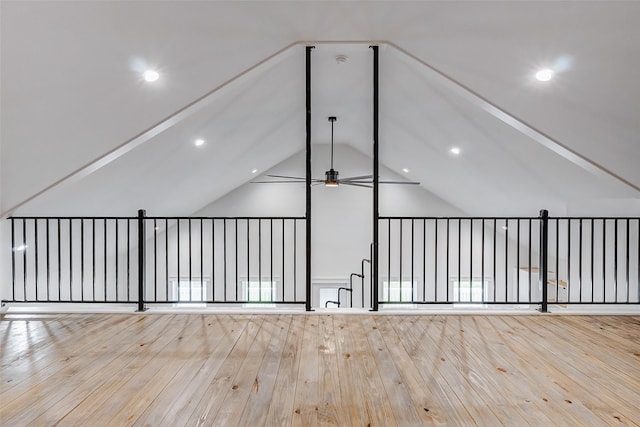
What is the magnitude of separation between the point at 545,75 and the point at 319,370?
2910 mm

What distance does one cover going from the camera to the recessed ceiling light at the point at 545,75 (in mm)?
3074

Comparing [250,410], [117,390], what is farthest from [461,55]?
[117,390]

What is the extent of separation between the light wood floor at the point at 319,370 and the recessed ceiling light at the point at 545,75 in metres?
2.07

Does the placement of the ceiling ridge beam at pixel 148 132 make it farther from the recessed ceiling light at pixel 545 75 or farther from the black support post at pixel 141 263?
the recessed ceiling light at pixel 545 75

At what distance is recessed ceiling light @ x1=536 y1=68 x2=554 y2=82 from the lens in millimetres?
3074

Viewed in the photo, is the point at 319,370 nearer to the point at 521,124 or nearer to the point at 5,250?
the point at 521,124

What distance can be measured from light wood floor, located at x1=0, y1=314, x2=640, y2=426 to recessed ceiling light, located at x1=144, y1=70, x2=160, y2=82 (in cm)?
209

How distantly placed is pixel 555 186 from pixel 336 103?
11.6 feet

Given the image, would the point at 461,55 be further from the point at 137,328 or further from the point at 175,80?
the point at 137,328

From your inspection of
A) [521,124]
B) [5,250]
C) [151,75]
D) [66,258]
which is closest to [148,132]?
[151,75]

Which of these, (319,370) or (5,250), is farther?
(5,250)

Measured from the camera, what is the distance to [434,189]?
9.20 metres

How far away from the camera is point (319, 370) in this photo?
7.69 ft

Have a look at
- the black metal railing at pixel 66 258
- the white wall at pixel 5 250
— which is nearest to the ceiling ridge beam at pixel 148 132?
the black metal railing at pixel 66 258
